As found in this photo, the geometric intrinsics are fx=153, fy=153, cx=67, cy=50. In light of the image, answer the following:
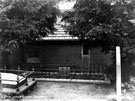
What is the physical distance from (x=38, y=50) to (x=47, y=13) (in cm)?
458

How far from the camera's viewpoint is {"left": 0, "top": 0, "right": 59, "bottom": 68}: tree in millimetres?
7736

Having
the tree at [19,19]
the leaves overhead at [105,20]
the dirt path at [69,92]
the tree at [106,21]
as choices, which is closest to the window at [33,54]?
the tree at [19,19]

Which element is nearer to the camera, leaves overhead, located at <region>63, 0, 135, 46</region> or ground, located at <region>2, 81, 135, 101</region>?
ground, located at <region>2, 81, 135, 101</region>

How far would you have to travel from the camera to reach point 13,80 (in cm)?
625

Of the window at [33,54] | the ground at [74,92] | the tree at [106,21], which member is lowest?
the ground at [74,92]

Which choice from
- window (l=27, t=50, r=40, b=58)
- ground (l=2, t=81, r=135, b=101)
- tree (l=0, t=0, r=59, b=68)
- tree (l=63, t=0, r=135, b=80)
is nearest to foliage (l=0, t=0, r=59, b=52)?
tree (l=0, t=0, r=59, b=68)

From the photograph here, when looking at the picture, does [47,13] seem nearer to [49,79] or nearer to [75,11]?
[75,11]

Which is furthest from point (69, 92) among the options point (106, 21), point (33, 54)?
point (33, 54)

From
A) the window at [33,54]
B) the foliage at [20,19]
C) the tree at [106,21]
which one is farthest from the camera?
the window at [33,54]

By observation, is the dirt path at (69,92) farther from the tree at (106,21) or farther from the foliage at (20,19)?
the foliage at (20,19)

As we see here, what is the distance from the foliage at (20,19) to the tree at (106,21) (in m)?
1.69

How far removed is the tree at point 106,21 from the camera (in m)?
7.00

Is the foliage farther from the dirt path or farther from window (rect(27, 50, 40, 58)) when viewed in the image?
window (rect(27, 50, 40, 58))

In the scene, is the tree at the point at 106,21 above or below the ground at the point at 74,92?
above
